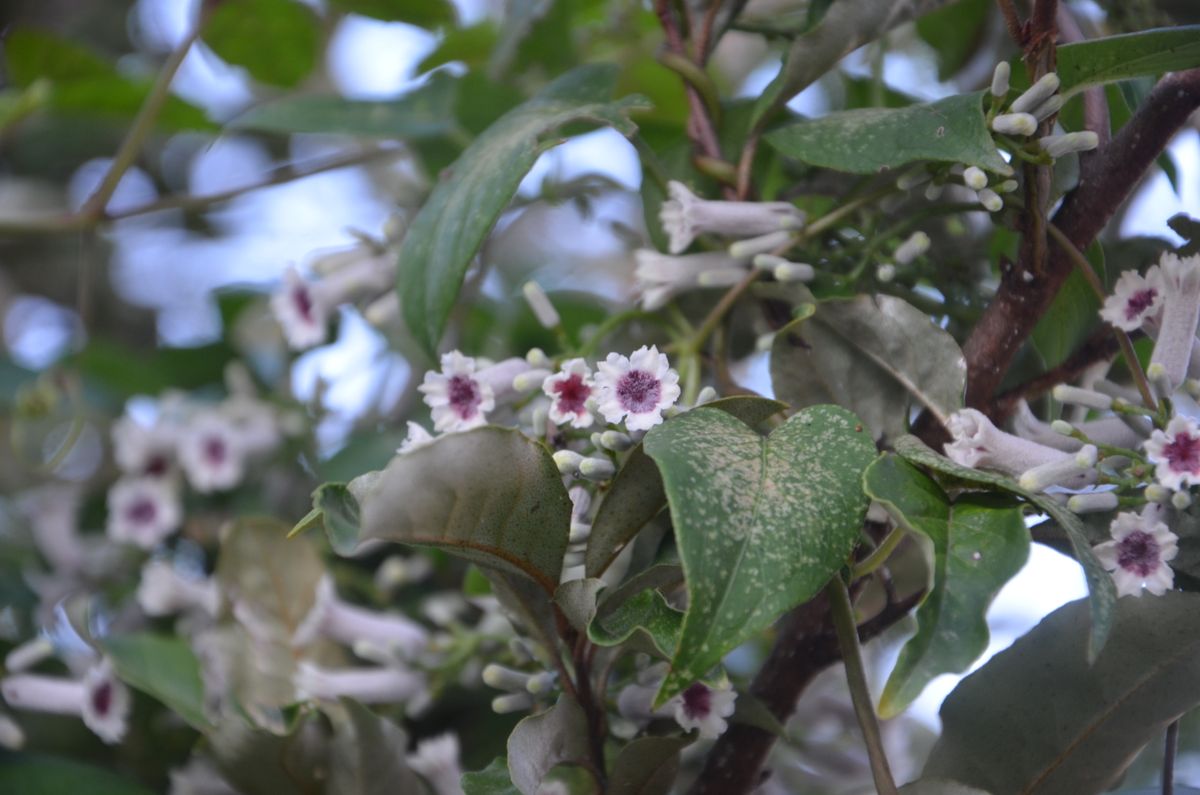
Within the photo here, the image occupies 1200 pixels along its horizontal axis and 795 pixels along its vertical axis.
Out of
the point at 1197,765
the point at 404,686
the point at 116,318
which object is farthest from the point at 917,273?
the point at 116,318

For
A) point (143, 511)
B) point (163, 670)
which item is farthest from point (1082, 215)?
point (143, 511)

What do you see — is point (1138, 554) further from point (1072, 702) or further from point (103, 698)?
point (103, 698)

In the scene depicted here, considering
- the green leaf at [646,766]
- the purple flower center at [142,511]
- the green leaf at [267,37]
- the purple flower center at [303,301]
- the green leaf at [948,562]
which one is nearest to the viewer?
the green leaf at [948,562]

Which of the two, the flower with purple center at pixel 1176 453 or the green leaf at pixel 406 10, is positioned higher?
the flower with purple center at pixel 1176 453

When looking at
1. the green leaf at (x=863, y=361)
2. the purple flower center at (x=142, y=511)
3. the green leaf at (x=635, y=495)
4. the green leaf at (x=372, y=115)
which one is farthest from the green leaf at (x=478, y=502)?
the purple flower center at (x=142, y=511)

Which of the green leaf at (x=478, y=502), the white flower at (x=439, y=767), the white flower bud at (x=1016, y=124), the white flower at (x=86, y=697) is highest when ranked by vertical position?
the white flower bud at (x=1016, y=124)

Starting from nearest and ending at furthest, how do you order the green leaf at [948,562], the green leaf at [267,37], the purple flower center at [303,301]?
the green leaf at [948,562] < the purple flower center at [303,301] < the green leaf at [267,37]

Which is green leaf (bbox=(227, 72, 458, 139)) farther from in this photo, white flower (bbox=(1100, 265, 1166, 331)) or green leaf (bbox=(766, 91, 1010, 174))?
white flower (bbox=(1100, 265, 1166, 331))

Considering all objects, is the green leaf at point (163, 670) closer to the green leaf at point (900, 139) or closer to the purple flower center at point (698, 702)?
the purple flower center at point (698, 702)
